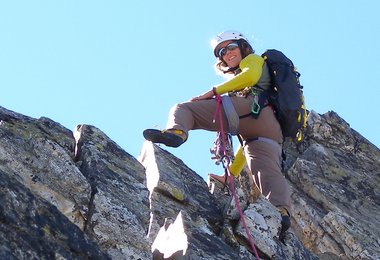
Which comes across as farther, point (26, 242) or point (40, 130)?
point (40, 130)

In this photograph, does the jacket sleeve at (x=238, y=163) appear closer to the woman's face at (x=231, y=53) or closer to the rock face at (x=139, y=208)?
the rock face at (x=139, y=208)

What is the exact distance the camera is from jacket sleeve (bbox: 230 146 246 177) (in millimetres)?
16453

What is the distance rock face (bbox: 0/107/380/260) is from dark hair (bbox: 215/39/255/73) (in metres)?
1.85

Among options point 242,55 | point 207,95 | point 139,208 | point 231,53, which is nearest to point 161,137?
point 207,95

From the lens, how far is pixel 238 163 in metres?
16.6

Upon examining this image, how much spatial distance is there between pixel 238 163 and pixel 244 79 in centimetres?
157

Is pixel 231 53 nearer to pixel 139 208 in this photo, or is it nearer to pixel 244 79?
pixel 244 79

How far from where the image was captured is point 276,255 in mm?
13445

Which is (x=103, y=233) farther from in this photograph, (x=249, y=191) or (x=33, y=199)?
(x=249, y=191)

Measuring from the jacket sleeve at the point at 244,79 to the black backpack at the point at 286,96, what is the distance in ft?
1.24

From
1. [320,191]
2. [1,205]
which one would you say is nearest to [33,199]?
[1,205]

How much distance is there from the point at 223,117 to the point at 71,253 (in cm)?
716

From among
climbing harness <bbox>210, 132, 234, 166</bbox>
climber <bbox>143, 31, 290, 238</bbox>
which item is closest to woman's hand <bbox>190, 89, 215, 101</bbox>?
climber <bbox>143, 31, 290, 238</bbox>

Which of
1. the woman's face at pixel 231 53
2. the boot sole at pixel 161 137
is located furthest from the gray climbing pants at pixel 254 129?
the woman's face at pixel 231 53
